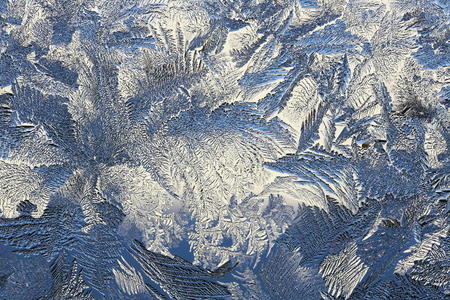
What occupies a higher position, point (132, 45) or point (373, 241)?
point (132, 45)

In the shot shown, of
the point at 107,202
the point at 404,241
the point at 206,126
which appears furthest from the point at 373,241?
the point at 107,202

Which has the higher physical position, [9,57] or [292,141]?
[9,57]

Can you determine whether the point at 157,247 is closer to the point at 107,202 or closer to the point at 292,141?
the point at 107,202

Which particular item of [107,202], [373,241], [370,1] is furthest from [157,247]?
[370,1]

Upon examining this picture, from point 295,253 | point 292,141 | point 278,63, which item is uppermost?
point 278,63

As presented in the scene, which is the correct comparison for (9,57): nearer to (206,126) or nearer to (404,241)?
(206,126)
